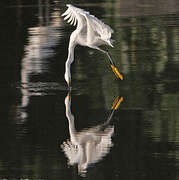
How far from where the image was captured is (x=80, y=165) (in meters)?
7.89

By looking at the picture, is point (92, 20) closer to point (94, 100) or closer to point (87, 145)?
point (94, 100)

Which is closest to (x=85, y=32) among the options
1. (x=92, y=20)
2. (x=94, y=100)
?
(x=92, y=20)

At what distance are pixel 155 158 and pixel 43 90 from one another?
4273 millimetres

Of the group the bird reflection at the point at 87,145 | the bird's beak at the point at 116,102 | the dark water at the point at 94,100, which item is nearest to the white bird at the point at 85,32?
the dark water at the point at 94,100

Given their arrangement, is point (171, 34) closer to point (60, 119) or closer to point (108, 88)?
point (108, 88)

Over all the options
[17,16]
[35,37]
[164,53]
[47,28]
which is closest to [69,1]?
[17,16]

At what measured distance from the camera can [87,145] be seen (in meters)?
8.65

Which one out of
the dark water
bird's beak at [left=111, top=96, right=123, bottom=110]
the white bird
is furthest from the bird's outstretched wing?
bird's beak at [left=111, top=96, right=123, bottom=110]

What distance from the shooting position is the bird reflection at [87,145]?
805 centimetres

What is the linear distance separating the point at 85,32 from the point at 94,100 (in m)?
1.80

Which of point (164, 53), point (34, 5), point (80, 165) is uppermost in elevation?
point (80, 165)

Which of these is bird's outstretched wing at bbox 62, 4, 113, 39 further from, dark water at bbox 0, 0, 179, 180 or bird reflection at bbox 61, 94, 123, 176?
bird reflection at bbox 61, 94, 123, 176

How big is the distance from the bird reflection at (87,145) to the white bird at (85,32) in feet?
6.82

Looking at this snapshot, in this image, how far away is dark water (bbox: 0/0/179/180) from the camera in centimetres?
787
